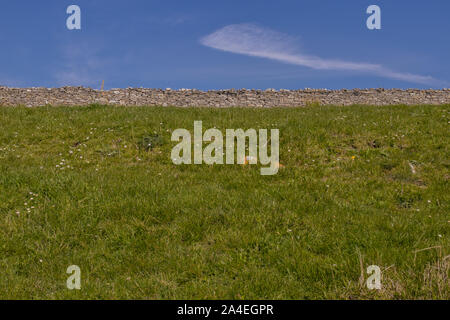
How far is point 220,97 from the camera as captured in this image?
24109 millimetres

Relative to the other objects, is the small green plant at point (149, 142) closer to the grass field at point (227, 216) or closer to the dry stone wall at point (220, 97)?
the grass field at point (227, 216)

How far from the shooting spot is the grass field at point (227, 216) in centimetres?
495

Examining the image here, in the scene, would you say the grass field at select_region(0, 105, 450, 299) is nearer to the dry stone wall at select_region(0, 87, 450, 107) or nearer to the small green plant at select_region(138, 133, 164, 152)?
the small green plant at select_region(138, 133, 164, 152)

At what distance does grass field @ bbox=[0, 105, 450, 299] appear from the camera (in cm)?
495

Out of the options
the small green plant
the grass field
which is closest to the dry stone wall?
the grass field

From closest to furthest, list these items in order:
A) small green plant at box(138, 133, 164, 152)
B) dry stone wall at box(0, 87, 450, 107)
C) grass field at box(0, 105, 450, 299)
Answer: grass field at box(0, 105, 450, 299), small green plant at box(138, 133, 164, 152), dry stone wall at box(0, 87, 450, 107)

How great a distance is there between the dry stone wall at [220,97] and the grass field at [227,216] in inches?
422

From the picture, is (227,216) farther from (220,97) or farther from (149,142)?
(220,97)

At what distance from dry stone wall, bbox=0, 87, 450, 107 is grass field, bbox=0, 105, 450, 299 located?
1073cm

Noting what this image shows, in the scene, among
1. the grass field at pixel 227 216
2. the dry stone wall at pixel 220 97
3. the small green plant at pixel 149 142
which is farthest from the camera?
the dry stone wall at pixel 220 97

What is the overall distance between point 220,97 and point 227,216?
18218mm

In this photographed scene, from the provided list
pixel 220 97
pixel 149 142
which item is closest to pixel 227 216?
pixel 149 142

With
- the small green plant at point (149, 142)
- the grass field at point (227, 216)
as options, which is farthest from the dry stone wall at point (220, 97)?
the small green plant at point (149, 142)
